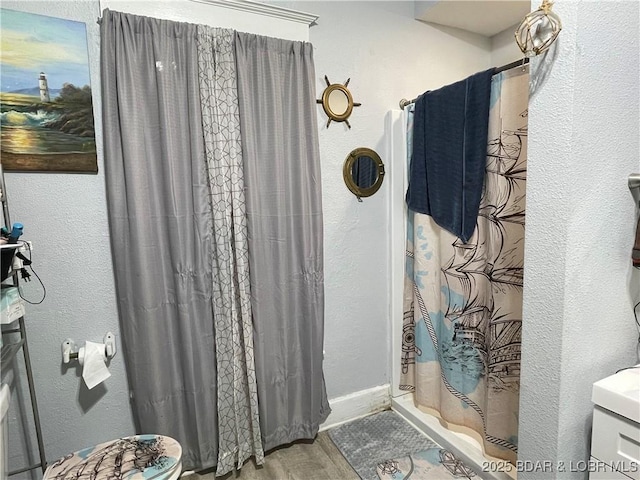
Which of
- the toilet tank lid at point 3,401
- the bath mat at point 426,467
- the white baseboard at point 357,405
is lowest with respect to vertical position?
the bath mat at point 426,467

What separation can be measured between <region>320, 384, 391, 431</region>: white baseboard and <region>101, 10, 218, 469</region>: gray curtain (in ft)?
2.39

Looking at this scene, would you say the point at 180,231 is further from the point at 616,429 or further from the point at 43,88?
the point at 616,429

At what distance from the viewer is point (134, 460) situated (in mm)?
1191

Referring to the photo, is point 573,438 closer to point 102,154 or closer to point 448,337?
Answer: point 448,337

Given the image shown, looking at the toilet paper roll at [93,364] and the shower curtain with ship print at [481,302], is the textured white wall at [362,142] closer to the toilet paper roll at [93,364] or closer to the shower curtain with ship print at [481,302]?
the shower curtain with ship print at [481,302]

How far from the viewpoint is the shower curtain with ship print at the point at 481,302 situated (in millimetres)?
1488

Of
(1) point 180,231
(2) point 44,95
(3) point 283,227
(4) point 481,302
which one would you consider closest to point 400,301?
(4) point 481,302

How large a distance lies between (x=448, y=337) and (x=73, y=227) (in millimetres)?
1797

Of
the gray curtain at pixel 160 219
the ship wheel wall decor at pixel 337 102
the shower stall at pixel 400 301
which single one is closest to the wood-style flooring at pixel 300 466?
the gray curtain at pixel 160 219

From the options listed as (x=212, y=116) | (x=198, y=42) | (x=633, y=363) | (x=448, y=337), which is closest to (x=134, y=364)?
(x=212, y=116)

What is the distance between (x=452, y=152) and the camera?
168 cm

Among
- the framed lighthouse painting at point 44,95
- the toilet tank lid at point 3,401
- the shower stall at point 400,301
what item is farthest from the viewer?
the shower stall at point 400,301

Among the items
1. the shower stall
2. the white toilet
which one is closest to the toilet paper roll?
the white toilet

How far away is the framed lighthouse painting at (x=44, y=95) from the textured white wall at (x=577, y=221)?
162cm
